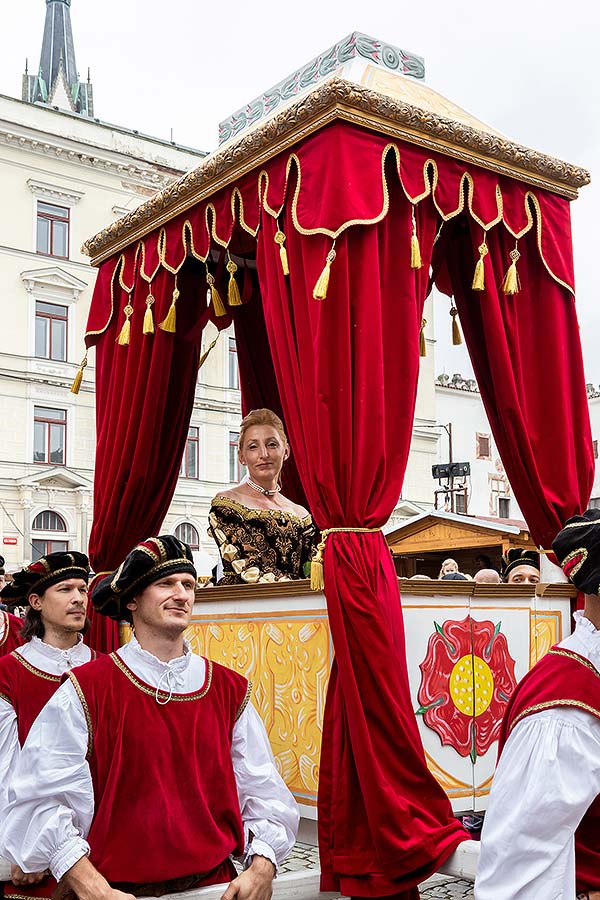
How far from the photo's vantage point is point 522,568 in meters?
5.08

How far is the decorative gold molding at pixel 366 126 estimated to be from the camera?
13.8 feet

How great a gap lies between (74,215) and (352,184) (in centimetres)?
1663

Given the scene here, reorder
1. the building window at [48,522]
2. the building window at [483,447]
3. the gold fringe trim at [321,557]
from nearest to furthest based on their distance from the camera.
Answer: the gold fringe trim at [321,557], the building window at [48,522], the building window at [483,447]

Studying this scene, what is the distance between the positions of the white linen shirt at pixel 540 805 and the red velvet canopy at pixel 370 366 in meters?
1.52

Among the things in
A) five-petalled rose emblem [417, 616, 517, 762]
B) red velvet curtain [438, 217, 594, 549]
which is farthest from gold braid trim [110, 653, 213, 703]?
red velvet curtain [438, 217, 594, 549]

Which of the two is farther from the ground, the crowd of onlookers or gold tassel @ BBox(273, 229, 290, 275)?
gold tassel @ BBox(273, 229, 290, 275)

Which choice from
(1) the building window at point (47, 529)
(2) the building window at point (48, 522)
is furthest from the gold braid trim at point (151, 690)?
(2) the building window at point (48, 522)

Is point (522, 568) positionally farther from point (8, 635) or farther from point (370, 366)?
point (8, 635)

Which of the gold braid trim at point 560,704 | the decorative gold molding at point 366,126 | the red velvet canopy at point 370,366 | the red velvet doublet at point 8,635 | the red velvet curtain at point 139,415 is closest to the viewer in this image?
the gold braid trim at point 560,704

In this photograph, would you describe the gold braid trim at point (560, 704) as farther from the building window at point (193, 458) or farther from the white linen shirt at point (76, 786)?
the building window at point (193, 458)

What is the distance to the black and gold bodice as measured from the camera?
4914 mm

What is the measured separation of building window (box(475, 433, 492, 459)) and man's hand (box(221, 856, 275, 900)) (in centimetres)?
2285

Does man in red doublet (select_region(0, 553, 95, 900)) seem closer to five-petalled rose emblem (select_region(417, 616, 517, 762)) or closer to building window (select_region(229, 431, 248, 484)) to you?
five-petalled rose emblem (select_region(417, 616, 517, 762))

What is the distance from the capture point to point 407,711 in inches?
152
